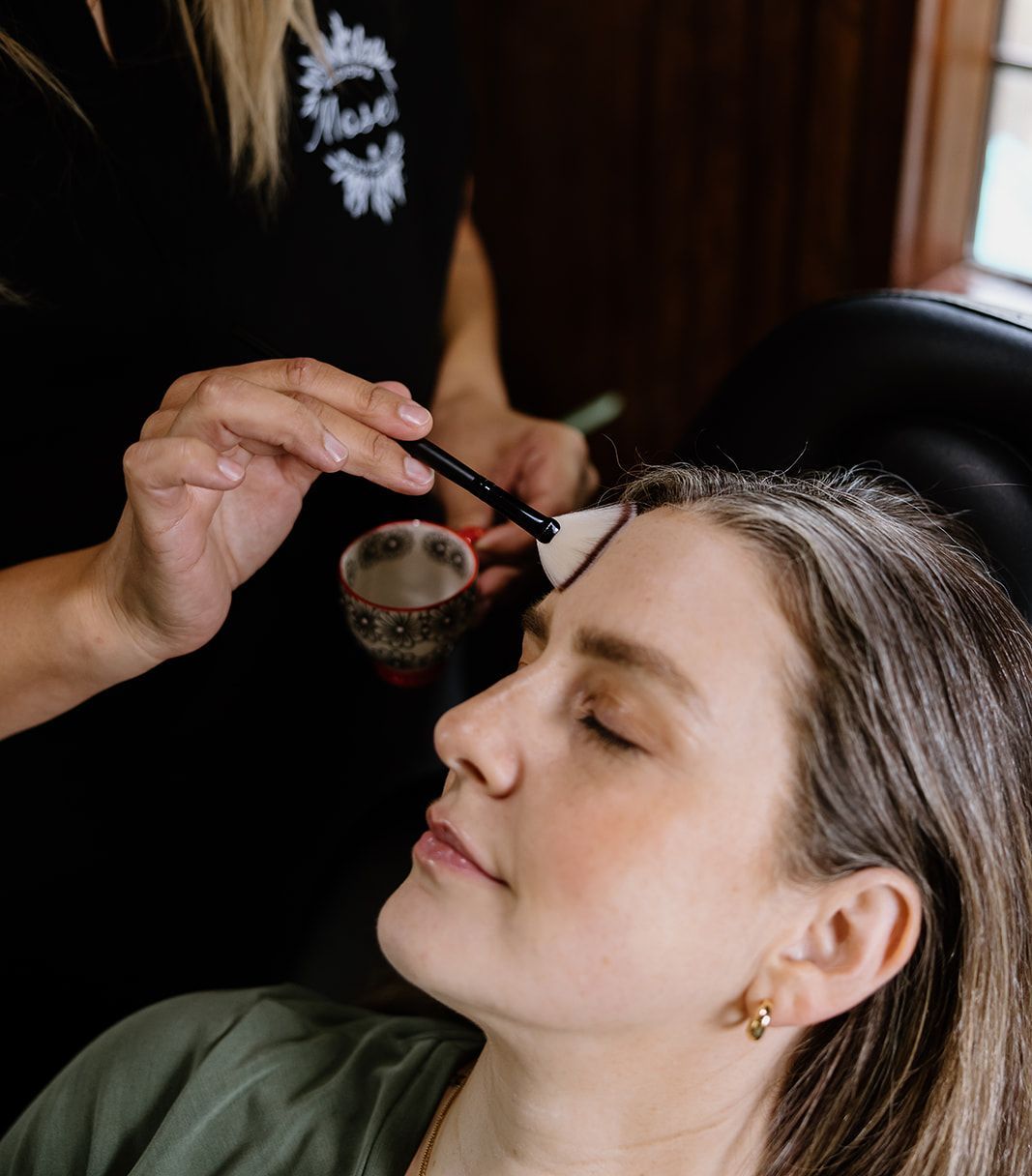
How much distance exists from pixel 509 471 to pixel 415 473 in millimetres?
425

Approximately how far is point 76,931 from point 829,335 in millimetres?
1033

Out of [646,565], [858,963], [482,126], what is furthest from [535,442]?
[482,126]

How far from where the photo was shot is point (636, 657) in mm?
999

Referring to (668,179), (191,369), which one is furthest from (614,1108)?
(668,179)

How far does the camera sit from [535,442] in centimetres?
147

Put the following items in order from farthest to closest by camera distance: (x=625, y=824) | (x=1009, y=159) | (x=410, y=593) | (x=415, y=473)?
1. (x=1009, y=159)
2. (x=410, y=593)
3. (x=415, y=473)
4. (x=625, y=824)

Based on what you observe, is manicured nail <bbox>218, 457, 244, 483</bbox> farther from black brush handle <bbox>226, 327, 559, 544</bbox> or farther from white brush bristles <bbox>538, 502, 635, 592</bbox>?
white brush bristles <bbox>538, 502, 635, 592</bbox>

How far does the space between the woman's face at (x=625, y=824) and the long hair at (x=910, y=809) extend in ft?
0.13

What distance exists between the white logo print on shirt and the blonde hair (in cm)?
4

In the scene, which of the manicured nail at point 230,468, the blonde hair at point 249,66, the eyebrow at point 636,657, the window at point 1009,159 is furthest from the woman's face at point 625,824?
the window at point 1009,159

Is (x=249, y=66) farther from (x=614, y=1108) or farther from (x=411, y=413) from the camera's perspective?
(x=614, y=1108)

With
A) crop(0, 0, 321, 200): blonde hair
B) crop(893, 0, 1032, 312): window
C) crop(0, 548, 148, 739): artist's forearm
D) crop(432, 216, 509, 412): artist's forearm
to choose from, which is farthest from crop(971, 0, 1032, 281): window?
crop(0, 548, 148, 739): artist's forearm

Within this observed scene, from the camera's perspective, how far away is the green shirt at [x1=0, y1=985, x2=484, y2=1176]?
3.90ft

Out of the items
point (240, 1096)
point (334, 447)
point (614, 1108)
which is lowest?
point (240, 1096)
